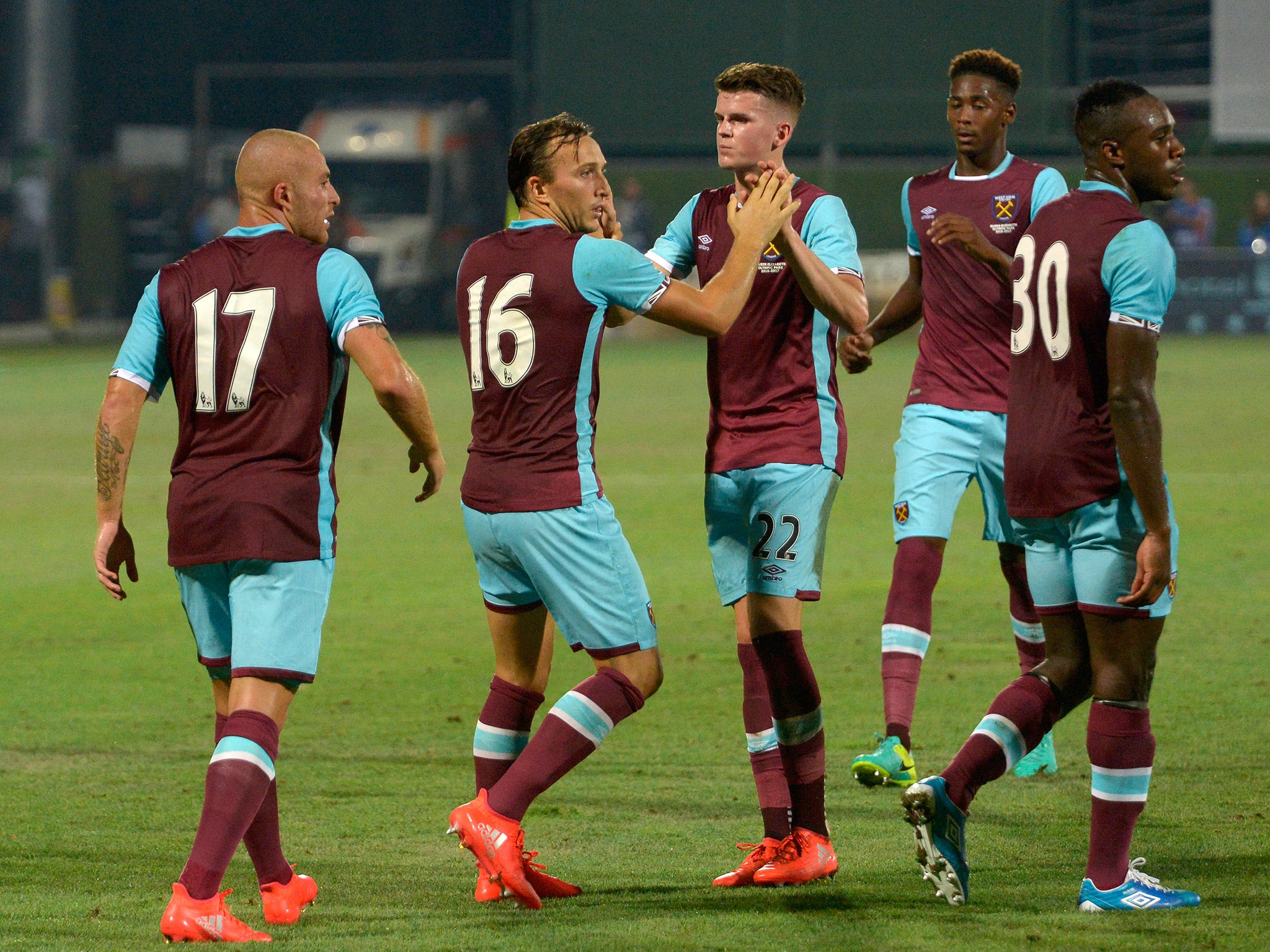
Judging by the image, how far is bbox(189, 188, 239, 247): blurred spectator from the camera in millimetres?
32375

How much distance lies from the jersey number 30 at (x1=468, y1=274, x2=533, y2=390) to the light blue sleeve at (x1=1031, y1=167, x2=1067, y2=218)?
104 inches

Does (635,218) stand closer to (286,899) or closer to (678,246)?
(678,246)

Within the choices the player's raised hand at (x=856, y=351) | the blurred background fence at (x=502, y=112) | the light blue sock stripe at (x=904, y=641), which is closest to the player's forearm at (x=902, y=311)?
the player's raised hand at (x=856, y=351)

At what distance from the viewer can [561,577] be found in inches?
192

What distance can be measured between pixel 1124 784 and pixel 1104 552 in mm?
590

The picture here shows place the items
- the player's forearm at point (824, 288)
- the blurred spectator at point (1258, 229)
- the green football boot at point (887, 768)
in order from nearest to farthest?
1. the player's forearm at point (824, 288)
2. the green football boot at point (887, 768)
3. the blurred spectator at point (1258, 229)

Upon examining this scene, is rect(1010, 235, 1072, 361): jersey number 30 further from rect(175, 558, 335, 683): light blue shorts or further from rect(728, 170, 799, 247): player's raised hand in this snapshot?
rect(175, 558, 335, 683): light blue shorts

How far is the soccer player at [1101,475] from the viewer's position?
4488 mm

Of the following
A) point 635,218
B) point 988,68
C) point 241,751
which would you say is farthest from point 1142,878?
point 635,218

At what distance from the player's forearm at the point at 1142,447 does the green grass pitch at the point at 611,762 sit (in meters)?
1.03

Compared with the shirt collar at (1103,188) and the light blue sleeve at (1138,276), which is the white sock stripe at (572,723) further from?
the shirt collar at (1103,188)

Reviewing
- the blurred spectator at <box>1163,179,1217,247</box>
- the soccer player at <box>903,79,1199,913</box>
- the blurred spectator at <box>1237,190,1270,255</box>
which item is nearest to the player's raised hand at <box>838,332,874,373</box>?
→ the soccer player at <box>903,79,1199,913</box>

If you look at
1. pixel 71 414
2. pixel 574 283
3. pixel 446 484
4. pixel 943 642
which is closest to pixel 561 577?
pixel 574 283

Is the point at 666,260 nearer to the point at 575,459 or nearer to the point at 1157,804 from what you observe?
the point at 575,459
